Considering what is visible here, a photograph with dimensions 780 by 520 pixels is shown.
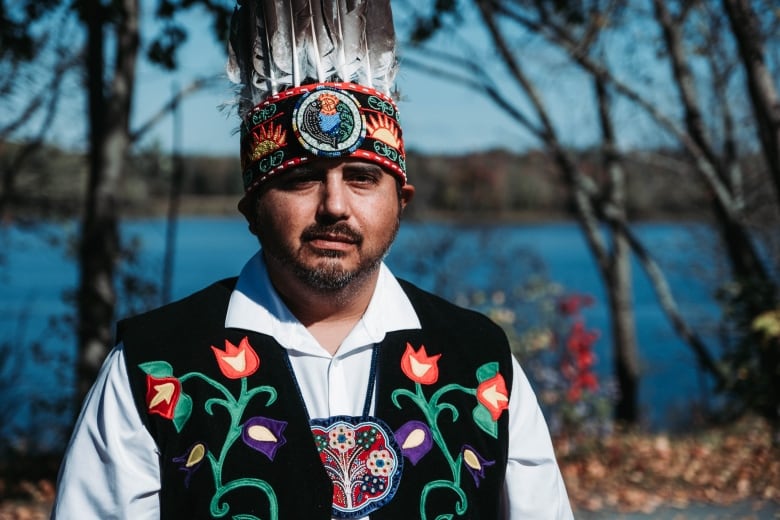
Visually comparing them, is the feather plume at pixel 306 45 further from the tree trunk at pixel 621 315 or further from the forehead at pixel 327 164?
the tree trunk at pixel 621 315

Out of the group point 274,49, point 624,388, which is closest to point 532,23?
point 624,388

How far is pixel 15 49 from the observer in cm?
571

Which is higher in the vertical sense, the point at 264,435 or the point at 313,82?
the point at 313,82

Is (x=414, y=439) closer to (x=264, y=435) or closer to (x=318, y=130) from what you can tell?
(x=264, y=435)

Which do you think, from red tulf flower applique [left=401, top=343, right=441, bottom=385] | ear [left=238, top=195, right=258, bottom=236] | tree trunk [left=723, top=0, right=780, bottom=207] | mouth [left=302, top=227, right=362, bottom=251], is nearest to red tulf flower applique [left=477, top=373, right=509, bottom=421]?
red tulf flower applique [left=401, top=343, right=441, bottom=385]

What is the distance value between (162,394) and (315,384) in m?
0.35

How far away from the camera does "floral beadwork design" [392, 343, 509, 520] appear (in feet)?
6.66

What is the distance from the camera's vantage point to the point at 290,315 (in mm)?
2195

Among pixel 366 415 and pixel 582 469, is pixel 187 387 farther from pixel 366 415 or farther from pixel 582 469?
pixel 582 469

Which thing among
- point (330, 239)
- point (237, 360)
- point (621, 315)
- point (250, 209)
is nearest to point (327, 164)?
point (330, 239)

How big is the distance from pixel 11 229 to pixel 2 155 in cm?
76

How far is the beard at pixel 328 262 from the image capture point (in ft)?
6.84

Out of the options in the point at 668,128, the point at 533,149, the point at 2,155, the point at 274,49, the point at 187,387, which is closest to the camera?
the point at 187,387

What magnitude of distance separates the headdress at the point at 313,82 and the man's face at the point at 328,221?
4cm
